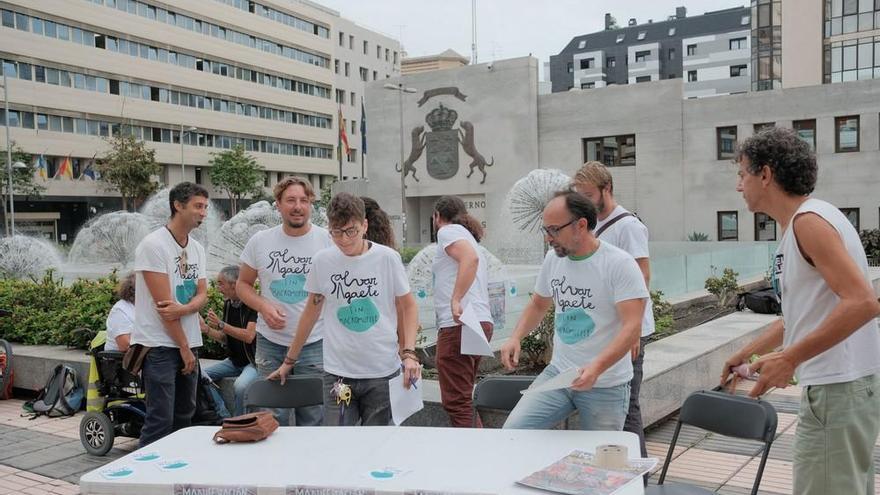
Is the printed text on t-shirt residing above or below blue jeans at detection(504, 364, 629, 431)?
above

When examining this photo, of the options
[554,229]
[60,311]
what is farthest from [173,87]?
[554,229]

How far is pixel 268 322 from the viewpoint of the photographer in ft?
16.2

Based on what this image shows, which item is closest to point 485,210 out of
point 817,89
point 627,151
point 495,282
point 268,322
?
point 627,151

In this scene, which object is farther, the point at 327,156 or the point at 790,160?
the point at 327,156

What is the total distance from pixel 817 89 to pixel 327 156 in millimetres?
51650

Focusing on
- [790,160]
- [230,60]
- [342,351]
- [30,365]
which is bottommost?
Answer: [30,365]

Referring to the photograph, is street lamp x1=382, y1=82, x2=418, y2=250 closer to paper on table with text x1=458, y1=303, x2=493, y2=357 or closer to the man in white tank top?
paper on table with text x1=458, y1=303, x2=493, y2=357

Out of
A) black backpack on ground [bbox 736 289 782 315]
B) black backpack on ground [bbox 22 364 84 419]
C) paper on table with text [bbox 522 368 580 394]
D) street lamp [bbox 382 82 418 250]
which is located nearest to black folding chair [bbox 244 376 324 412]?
paper on table with text [bbox 522 368 580 394]

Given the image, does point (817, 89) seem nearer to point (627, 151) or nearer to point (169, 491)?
point (627, 151)

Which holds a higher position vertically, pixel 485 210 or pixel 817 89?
pixel 817 89

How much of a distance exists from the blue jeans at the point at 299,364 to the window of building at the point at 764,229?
1140 inches

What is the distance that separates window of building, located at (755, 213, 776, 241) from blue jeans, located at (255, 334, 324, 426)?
28960 mm

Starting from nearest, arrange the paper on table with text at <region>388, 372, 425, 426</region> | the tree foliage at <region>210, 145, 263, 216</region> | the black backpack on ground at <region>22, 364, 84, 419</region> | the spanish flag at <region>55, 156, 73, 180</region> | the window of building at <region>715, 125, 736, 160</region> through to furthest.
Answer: the paper on table with text at <region>388, 372, 425, 426</region> < the black backpack on ground at <region>22, 364, 84, 419</region> < the window of building at <region>715, 125, 736, 160</region> < the spanish flag at <region>55, 156, 73, 180</region> < the tree foliage at <region>210, 145, 263, 216</region>

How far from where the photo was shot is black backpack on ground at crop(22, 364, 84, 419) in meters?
7.29
